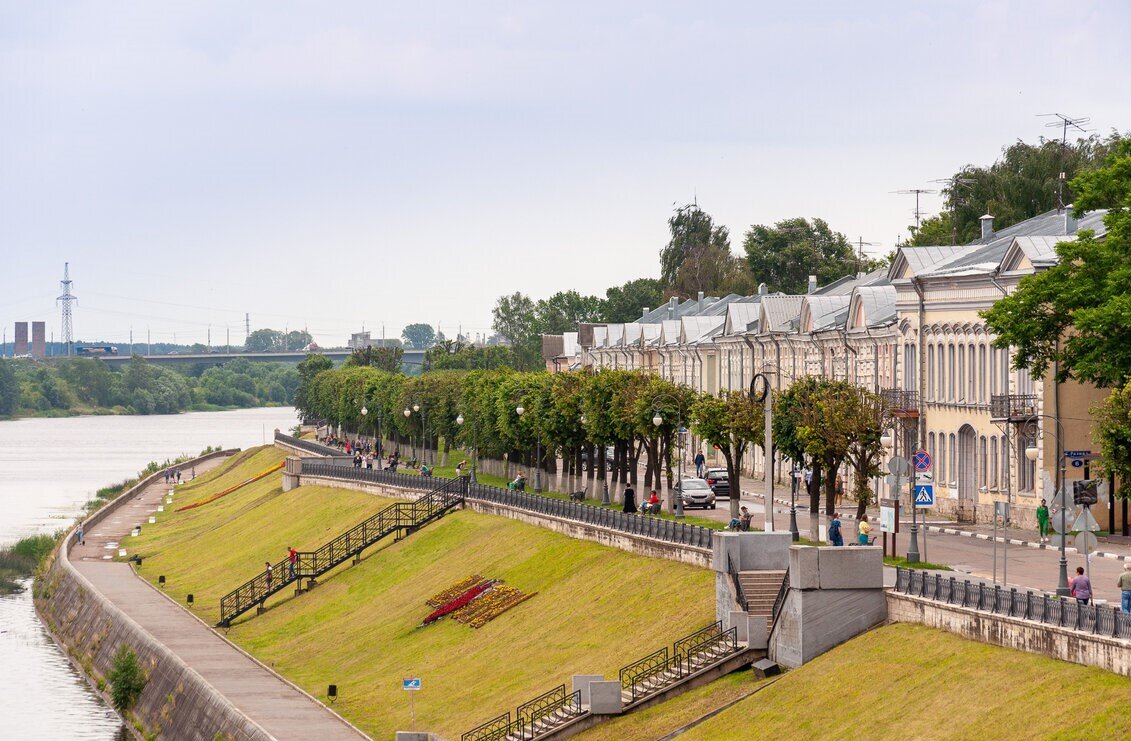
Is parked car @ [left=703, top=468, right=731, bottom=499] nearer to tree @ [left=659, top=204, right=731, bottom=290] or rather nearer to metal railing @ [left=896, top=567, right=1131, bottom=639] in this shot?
metal railing @ [left=896, top=567, right=1131, bottom=639]

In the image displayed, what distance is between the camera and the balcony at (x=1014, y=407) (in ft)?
206

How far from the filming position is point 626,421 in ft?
250

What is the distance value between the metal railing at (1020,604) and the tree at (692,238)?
137 metres

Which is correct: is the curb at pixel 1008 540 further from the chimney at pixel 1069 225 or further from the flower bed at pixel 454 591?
the flower bed at pixel 454 591

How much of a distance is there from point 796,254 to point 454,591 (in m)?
92.5

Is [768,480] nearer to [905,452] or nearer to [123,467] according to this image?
[905,452]

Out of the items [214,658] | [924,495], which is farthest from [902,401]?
[924,495]

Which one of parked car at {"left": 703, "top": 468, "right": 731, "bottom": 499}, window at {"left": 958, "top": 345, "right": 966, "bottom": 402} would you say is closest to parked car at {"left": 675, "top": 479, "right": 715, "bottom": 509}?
parked car at {"left": 703, "top": 468, "right": 731, "bottom": 499}

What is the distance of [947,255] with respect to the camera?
7762 centimetres

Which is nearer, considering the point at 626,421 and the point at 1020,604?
the point at 1020,604

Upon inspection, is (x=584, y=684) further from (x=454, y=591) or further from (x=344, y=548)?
(x=344, y=548)

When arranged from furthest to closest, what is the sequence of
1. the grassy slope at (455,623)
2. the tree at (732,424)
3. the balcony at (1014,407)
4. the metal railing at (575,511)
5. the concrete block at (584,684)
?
1. the tree at (732,424)
2. the balcony at (1014,407)
3. the metal railing at (575,511)
4. the grassy slope at (455,623)
5. the concrete block at (584,684)

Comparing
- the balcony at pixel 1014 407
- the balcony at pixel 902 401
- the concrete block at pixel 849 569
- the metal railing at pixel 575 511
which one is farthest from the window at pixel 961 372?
the concrete block at pixel 849 569

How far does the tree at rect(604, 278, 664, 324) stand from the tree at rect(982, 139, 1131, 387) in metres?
131
